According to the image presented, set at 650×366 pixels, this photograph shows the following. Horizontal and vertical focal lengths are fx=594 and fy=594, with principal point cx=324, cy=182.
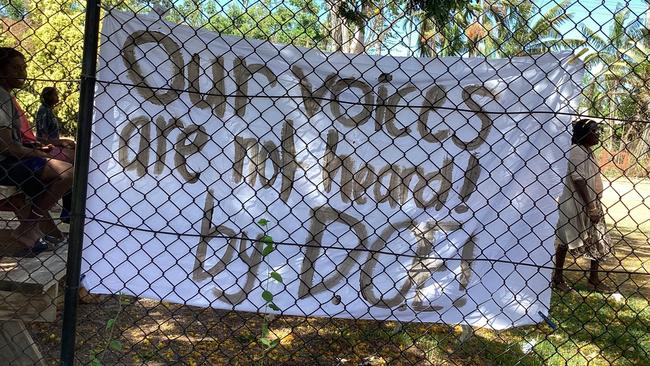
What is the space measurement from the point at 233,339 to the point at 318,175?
1862mm

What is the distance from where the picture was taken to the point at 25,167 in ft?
10.2

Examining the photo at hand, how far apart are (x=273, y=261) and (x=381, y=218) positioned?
19.3 inches

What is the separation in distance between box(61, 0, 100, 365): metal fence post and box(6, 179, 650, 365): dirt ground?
1.23 meters

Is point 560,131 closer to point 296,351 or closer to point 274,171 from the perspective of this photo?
point 274,171

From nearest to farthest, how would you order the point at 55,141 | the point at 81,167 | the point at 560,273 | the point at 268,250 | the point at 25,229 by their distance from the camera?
the point at 81,167 < the point at 268,250 < the point at 25,229 < the point at 55,141 < the point at 560,273

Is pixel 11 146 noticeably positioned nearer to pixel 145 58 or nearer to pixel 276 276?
pixel 145 58

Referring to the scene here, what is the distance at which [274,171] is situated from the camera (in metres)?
2.43

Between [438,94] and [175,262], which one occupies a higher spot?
[438,94]

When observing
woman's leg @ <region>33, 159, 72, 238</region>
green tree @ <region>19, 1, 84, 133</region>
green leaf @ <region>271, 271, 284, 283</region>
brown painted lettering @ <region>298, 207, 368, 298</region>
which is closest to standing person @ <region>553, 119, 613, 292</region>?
brown painted lettering @ <region>298, 207, 368, 298</region>

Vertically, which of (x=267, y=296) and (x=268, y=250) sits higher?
(x=268, y=250)

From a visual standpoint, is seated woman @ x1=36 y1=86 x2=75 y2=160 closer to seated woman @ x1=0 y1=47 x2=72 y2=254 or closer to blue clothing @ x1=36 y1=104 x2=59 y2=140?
blue clothing @ x1=36 y1=104 x2=59 y2=140

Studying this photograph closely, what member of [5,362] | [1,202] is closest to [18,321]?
[5,362]

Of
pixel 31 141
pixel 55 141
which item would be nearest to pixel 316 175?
pixel 31 141

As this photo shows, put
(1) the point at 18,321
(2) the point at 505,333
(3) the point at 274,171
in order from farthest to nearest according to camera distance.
→ (2) the point at 505,333, (1) the point at 18,321, (3) the point at 274,171
